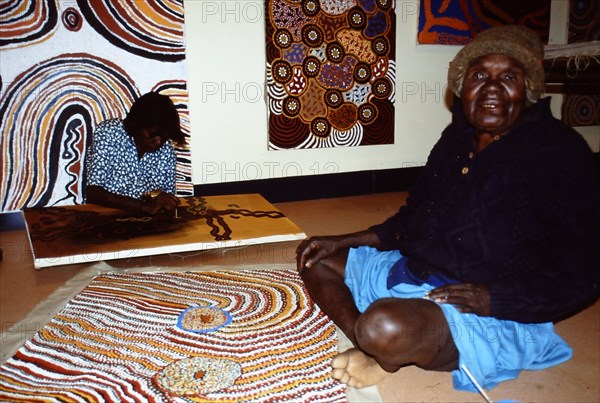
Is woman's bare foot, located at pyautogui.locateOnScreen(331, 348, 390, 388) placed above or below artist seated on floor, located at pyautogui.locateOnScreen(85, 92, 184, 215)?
below

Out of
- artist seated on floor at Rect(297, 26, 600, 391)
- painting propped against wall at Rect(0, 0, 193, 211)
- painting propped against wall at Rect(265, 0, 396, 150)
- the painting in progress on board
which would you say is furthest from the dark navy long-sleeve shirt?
painting propped against wall at Rect(0, 0, 193, 211)

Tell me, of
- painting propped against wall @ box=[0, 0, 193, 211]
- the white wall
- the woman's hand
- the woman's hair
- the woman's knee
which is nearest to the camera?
the woman's knee

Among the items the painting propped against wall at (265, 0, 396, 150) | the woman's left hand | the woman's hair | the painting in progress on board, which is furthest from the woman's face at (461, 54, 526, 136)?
the painting propped against wall at (265, 0, 396, 150)

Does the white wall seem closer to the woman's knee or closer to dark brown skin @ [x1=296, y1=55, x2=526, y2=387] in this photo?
dark brown skin @ [x1=296, y1=55, x2=526, y2=387]

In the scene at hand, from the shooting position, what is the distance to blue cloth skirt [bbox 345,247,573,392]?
1.30m

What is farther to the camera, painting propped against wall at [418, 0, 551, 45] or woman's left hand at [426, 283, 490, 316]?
painting propped against wall at [418, 0, 551, 45]

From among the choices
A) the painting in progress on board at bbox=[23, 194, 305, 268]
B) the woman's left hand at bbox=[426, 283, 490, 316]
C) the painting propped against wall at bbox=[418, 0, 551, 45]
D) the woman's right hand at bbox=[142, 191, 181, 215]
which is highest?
the painting propped against wall at bbox=[418, 0, 551, 45]

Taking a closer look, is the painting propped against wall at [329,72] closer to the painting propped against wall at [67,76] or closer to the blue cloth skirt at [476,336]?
the painting propped against wall at [67,76]

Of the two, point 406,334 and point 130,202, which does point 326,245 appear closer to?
point 406,334

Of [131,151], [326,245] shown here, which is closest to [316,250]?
[326,245]

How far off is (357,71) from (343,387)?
316cm

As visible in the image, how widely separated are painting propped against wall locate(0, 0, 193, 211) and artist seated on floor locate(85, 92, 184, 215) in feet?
2.28

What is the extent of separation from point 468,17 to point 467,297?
3.80 metres

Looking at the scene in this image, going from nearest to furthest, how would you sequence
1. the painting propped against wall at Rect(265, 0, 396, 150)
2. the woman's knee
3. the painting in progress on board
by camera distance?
the woman's knee → the painting in progress on board → the painting propped against wall at Rect(265, 0, 396, 150)
